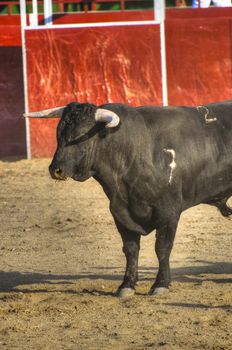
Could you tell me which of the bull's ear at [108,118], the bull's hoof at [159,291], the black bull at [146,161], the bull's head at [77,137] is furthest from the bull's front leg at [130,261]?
the bull's ear at [108,118]

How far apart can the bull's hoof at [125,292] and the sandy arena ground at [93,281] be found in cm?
5

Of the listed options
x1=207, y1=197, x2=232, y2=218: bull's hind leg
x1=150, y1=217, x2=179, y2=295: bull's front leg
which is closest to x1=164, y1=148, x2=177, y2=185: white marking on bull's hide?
x1=150, y1=217, x2=179, y2=295: bull's front leg

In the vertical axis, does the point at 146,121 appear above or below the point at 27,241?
above

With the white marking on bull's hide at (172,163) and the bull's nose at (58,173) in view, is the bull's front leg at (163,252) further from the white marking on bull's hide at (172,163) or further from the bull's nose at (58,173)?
the bull's nose at (58,173)

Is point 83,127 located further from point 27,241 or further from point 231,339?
point 27,241

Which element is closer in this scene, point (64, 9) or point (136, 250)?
point (136, 250)

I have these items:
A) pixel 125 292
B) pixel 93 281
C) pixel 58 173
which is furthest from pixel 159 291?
→ pixel 58 173

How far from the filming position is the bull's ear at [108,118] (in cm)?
757

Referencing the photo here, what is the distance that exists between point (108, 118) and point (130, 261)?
1.13m

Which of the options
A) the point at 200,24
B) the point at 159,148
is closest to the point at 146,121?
the point at 159,148

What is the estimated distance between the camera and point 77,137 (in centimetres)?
759

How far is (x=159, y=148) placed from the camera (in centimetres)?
789

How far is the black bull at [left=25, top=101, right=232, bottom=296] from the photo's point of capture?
25.0 feet

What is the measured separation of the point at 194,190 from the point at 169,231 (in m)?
0.38
